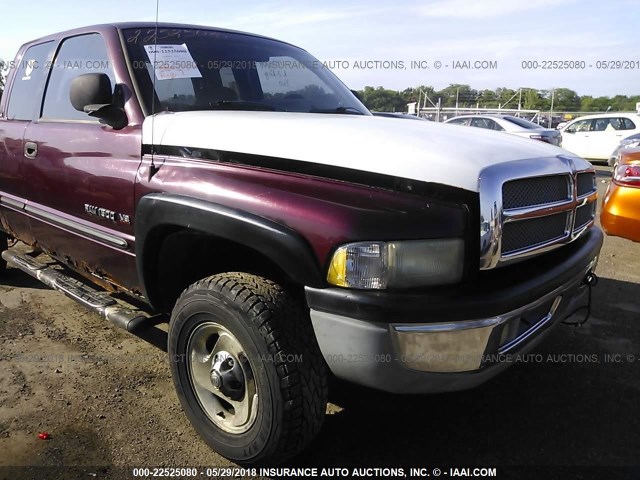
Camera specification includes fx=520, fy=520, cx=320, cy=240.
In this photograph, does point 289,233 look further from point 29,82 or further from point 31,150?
point 29,82

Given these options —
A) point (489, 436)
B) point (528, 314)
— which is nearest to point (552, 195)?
point (528, 314)

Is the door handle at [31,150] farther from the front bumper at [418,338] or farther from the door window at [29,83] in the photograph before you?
the front bumper at [418,338]

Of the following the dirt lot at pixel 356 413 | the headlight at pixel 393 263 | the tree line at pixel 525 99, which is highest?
the tree line at pixel 525 99

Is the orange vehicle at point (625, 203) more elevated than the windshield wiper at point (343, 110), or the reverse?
the windshield wiper at point (343, 110)

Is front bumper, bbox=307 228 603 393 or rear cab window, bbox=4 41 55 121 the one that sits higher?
rear cab window, bbox=4 41 55 121

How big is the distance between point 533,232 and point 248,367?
134 centimetres

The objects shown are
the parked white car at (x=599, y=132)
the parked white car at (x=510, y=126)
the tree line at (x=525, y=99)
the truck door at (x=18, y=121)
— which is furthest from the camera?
the tree line at (x=525, y=99)

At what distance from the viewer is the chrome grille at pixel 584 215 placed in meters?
2.61

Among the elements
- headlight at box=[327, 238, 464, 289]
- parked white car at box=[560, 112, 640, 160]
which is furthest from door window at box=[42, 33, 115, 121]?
parked white car at box=[560, 112, 640, 160]

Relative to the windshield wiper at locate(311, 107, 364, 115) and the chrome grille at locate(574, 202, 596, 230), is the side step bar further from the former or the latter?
the chrome grille at locate(574, 202, 596, 230)

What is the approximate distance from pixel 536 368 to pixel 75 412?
2.67 meters

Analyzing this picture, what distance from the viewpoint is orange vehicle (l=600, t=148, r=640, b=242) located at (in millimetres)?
4148

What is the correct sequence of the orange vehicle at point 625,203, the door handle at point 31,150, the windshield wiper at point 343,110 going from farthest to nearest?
the orange vehicle at point 625,203 < the door handle at point 31,150 < the windshield wiper at point 343,110

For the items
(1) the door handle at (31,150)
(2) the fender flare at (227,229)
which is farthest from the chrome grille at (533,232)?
(1) the door handle at (31,150)
